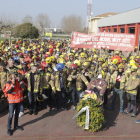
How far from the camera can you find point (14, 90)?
5059mm

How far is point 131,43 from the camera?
9477 millimetres

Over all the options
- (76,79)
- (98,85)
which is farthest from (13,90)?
(98,85)

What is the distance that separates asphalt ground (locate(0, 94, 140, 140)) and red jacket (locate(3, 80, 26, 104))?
1045mm

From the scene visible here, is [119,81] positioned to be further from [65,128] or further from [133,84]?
[65,128]

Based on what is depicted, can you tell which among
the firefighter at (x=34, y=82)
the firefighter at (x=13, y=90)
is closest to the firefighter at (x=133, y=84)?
the firefighter at (x=34, y=82)

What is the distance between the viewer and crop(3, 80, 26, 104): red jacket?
4.91 m

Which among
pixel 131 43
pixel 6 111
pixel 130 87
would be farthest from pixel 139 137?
pixel 131 43

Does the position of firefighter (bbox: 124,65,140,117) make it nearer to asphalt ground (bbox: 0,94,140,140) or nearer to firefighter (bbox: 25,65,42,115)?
asphalt ground (bbox: 0,94,140,140)

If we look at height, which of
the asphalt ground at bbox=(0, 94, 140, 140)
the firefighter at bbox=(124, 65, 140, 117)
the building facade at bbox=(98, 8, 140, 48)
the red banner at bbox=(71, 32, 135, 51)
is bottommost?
the asphalt ground at bbox=(0, 94, 140, 140)

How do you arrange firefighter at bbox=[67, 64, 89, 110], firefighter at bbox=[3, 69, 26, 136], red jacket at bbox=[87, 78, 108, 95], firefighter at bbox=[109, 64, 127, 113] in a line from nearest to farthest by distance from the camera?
firefighter at bbox=[3, 69, 26, 136]
red jacket at bbox=[87, 78, 108, 95]
firefighter at bbox=[109, 64, 127, 113]
firefighter at bbox=[67, 64, 89, 110]

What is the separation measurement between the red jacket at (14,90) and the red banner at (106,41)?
5.60 m

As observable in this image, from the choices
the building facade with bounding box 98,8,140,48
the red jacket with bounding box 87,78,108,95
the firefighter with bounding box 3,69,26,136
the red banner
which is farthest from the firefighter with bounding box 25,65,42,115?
the building facade with bounding box 98,8,140,48

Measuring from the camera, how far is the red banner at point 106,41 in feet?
31.3

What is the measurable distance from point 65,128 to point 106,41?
591 cm
